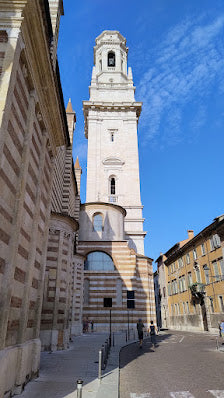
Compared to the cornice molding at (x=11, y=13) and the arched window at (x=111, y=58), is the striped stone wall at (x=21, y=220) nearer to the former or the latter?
the cornice molding at (x=11, y=13)

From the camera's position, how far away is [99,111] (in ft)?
150

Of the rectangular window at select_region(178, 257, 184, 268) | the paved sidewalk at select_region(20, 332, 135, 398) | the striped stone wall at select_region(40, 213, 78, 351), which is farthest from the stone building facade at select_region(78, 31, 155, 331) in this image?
the paved sidewalk at select_region(20, 332, 135, 398)

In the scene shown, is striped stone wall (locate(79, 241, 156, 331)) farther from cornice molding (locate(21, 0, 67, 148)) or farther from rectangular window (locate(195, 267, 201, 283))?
cornice molding (locate(21, 0, 67, 148))

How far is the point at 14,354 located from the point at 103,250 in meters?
22.6

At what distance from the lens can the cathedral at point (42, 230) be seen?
19.6 ft

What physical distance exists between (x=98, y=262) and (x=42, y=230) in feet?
65.7

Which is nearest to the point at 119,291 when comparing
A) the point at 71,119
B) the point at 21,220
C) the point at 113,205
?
the point at 113,205

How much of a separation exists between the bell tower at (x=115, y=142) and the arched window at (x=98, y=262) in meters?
8.05

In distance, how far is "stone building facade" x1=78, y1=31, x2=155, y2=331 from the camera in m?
26.9

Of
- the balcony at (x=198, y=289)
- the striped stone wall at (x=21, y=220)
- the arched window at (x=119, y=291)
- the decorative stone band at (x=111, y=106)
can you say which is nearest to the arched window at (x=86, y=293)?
the arched window at (x=119, y=291)

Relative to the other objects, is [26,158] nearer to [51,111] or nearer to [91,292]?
[51,111]

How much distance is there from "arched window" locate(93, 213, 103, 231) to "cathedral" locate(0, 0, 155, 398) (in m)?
0.11

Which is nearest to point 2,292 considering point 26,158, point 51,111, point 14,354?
point 14,354

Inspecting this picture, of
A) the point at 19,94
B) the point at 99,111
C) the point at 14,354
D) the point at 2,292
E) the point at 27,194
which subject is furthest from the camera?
the point at 99,111
